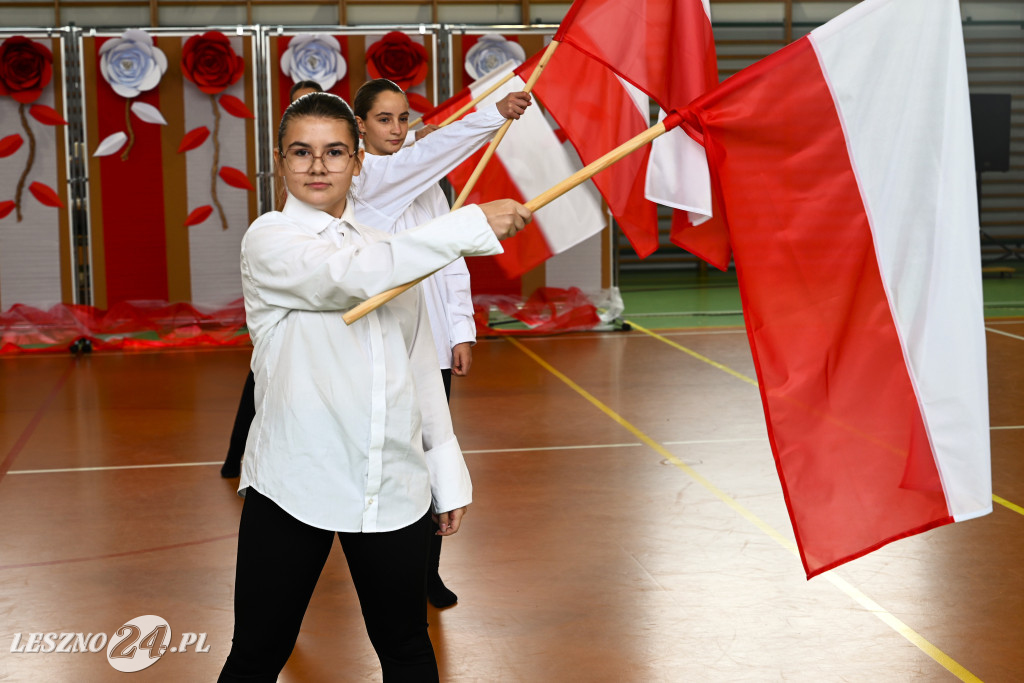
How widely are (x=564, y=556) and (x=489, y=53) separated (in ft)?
16.7

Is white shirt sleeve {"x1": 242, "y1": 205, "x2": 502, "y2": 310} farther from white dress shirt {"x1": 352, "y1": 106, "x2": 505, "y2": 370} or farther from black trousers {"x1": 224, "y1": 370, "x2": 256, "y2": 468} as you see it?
black trousers {"x1": 224, "y1": 370, "x2": 256, "y2": 468}

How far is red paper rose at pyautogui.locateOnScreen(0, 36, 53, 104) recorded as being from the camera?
7398 mm

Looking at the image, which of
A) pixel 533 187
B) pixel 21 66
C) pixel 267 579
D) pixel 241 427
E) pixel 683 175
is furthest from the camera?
pixel 21 66

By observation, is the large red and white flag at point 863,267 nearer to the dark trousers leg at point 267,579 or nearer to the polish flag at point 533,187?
the dark trousers leg at point 267,579

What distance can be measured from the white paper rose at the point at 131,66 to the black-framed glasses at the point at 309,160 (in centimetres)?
617

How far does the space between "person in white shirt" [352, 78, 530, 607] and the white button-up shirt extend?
3.62 ft

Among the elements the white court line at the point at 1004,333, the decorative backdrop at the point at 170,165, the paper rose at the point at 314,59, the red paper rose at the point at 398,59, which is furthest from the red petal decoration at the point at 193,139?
the white court line at the point at 1004,333

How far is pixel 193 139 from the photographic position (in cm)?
773

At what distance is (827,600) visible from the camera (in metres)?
3.20

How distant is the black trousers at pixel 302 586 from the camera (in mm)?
1913

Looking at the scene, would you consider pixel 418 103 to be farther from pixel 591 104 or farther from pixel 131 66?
pixel 591 104

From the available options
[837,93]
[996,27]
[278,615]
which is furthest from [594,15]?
[996,27]

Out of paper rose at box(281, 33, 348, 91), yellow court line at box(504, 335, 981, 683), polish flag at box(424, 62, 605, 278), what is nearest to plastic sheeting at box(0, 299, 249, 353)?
paper rose at box(281, 33, 348, 91)

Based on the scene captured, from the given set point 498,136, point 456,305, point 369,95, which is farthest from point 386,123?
point 456,305
